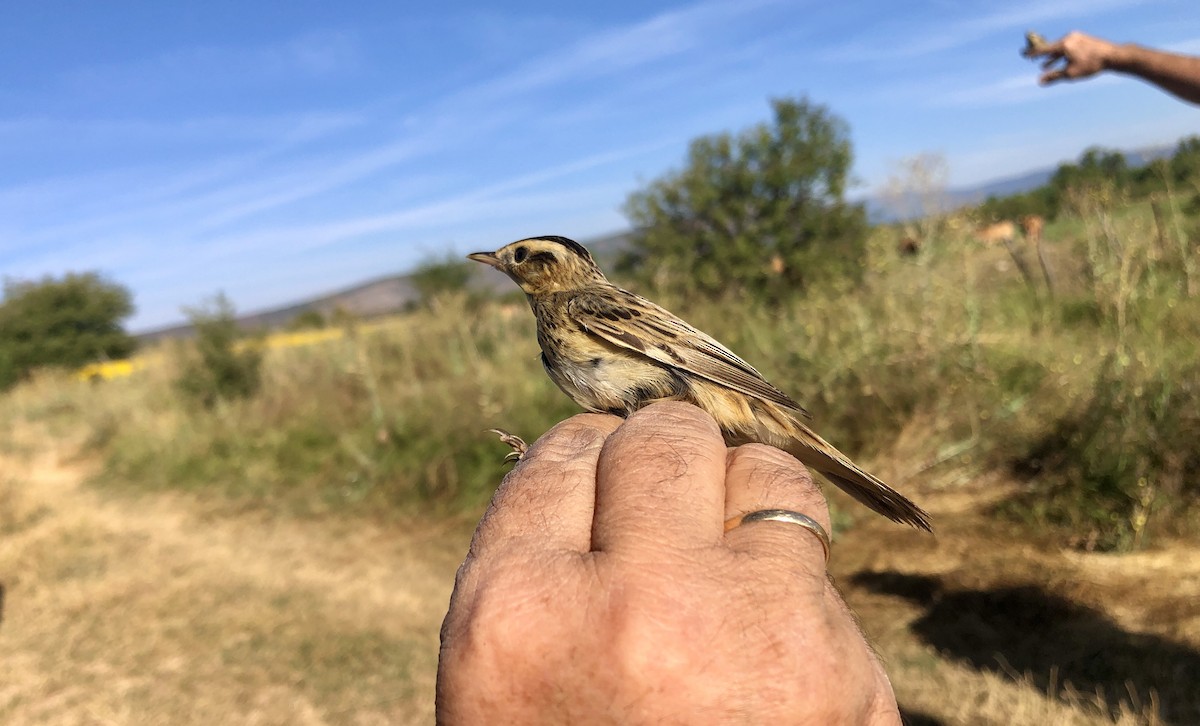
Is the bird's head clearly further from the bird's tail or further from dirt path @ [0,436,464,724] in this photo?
dirt path @ [0,436,464,724]

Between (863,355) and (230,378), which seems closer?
(863,355)

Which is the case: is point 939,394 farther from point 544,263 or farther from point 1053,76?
point 544,263

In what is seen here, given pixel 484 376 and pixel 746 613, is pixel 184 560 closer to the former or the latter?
pixel 484 376

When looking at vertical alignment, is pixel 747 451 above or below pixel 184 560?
above

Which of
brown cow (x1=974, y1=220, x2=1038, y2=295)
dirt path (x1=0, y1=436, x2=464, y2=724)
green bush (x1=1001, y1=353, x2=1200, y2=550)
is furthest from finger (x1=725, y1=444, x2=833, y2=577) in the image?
brown cow (x1=974, y1=220, x2=1038, y2=295)

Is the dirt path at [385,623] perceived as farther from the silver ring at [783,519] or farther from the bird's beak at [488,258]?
the bird's beak at [488,258]

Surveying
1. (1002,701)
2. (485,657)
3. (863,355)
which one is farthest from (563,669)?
(863,355)
